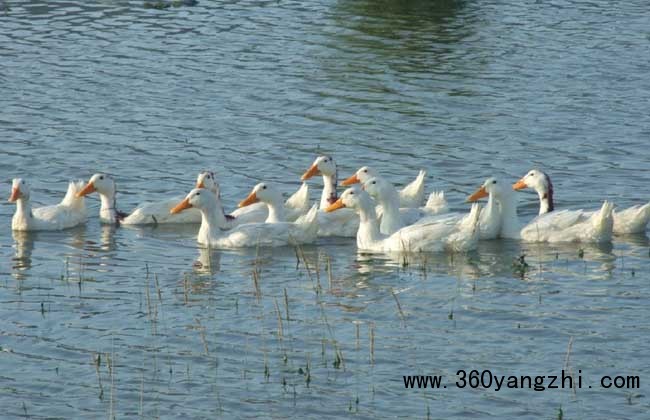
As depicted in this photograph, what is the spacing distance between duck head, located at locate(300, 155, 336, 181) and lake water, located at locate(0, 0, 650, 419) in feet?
3.33

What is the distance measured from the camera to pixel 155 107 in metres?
23.6

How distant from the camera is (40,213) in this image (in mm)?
17328

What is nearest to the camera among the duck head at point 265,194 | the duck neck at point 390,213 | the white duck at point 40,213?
the duck neck at point 390,213

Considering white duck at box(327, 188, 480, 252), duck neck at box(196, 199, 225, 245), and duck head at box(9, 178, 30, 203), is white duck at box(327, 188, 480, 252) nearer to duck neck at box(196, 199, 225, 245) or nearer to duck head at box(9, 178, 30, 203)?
duck neck at box(196, 199, 225, 245)

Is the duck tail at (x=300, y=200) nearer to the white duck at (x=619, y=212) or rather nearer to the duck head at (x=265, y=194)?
the duck head at (x=265, y=194)

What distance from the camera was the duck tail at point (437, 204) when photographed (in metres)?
17.3

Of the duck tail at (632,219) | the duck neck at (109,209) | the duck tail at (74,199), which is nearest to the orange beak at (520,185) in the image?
the duck tail at (632,219)

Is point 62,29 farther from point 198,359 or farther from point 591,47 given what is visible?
point 198,359

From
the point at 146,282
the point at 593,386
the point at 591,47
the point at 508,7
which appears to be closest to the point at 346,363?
the point at 593,386

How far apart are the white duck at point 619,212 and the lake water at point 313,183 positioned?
188 millimetres

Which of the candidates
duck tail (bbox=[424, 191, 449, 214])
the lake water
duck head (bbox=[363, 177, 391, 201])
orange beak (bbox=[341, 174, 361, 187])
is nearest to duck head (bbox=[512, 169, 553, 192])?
the lake water

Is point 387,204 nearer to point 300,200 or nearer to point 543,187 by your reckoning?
point 300,200

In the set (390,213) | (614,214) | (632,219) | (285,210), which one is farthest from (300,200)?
(632,219)

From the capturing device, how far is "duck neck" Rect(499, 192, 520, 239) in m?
16.6
